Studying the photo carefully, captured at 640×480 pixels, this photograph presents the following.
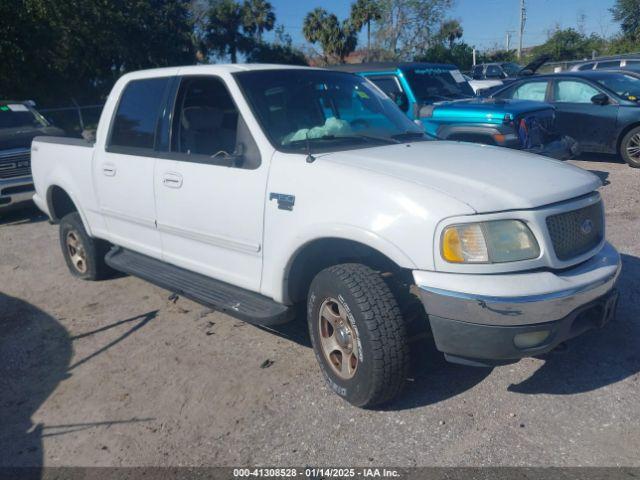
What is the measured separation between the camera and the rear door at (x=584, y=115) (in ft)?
33.0

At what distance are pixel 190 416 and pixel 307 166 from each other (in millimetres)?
1630

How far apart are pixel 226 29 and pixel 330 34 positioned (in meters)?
7.43

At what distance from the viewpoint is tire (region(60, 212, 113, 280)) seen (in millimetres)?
5645

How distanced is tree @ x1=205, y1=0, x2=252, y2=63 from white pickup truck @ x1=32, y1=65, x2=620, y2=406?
37.0 metres

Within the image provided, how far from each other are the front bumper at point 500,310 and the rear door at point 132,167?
8.30 feet

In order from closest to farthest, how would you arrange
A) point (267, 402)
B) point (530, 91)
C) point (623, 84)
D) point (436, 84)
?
point (267, 402) → point (436, 84) → point (623, 84) → point (530, 91)

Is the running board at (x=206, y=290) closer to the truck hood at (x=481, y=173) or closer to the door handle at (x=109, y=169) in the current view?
the door handle at (x=109, y=169)

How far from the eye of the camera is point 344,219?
3150 millimetres

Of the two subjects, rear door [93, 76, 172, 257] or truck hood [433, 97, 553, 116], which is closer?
rear door [93, 76, 172, 257]

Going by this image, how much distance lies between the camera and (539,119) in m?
8.34

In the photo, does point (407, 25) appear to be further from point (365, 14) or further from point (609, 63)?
point (609, 63)

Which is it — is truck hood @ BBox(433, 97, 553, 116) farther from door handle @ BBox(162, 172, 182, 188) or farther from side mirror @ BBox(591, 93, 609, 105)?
door handle @ BBox(162, 172, 182, 188)

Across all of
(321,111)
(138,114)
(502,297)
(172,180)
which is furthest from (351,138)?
(138,114)

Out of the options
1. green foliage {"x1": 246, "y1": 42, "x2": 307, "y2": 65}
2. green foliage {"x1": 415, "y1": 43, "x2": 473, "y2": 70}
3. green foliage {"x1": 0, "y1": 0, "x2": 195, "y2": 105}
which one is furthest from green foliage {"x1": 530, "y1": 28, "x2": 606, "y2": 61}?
green foliage {"x1": 0, "y1": 0, "x2": 195, "y2": 105}
